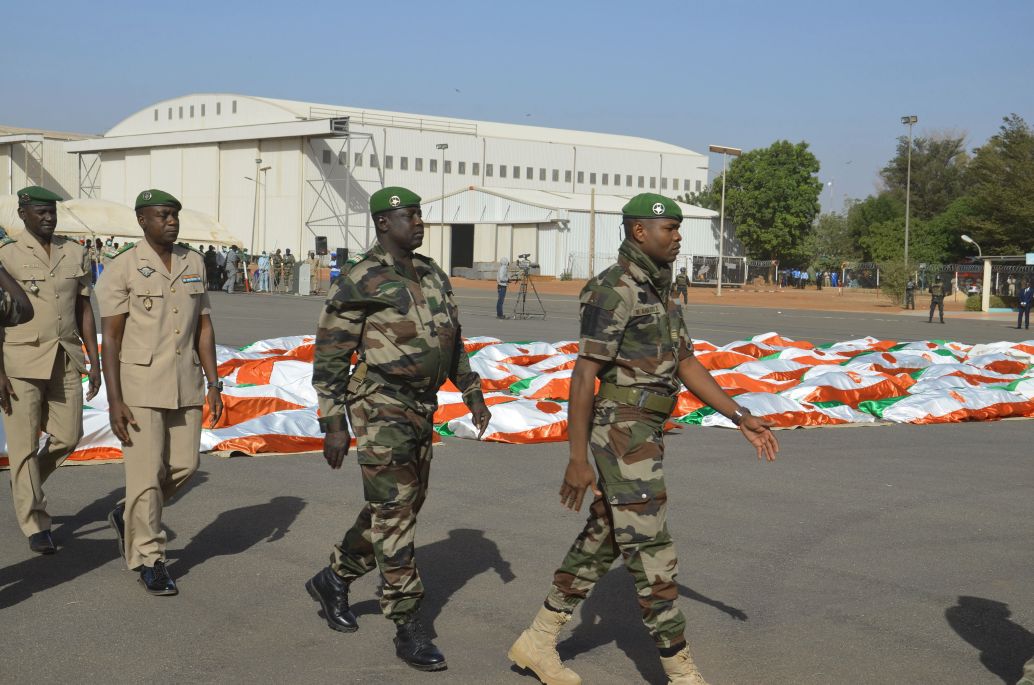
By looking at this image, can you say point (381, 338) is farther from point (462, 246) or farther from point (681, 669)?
point (462, 246)

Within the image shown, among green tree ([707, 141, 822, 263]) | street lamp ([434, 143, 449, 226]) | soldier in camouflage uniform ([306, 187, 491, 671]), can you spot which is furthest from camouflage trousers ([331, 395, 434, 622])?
green tree ([707, 141, 822, 263])

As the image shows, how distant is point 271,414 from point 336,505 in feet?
9.92

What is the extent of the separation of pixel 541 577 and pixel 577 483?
193cm

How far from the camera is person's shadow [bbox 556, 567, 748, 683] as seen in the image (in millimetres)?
4945

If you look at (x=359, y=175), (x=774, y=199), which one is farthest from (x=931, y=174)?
(x=359, y=175)

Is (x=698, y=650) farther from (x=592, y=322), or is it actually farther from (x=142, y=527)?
(x=142, y=527)

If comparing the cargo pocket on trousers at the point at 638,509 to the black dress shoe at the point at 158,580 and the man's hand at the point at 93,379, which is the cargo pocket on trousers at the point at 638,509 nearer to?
the black dress shoe at the point at 158,580

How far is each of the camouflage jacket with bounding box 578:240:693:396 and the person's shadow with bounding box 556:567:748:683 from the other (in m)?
1.21

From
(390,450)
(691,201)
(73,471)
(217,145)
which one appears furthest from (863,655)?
(691,201)

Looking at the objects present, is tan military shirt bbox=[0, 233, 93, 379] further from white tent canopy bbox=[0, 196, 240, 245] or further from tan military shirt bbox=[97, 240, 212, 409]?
white tent canopy bbox=[0, 196, 240, 245]

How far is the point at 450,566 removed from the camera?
21.1 feet

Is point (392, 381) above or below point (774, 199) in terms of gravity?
below

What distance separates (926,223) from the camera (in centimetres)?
7688

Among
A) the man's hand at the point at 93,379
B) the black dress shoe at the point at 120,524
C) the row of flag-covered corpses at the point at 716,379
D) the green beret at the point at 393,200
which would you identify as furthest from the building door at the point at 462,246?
the green beret at the point at 393,200
